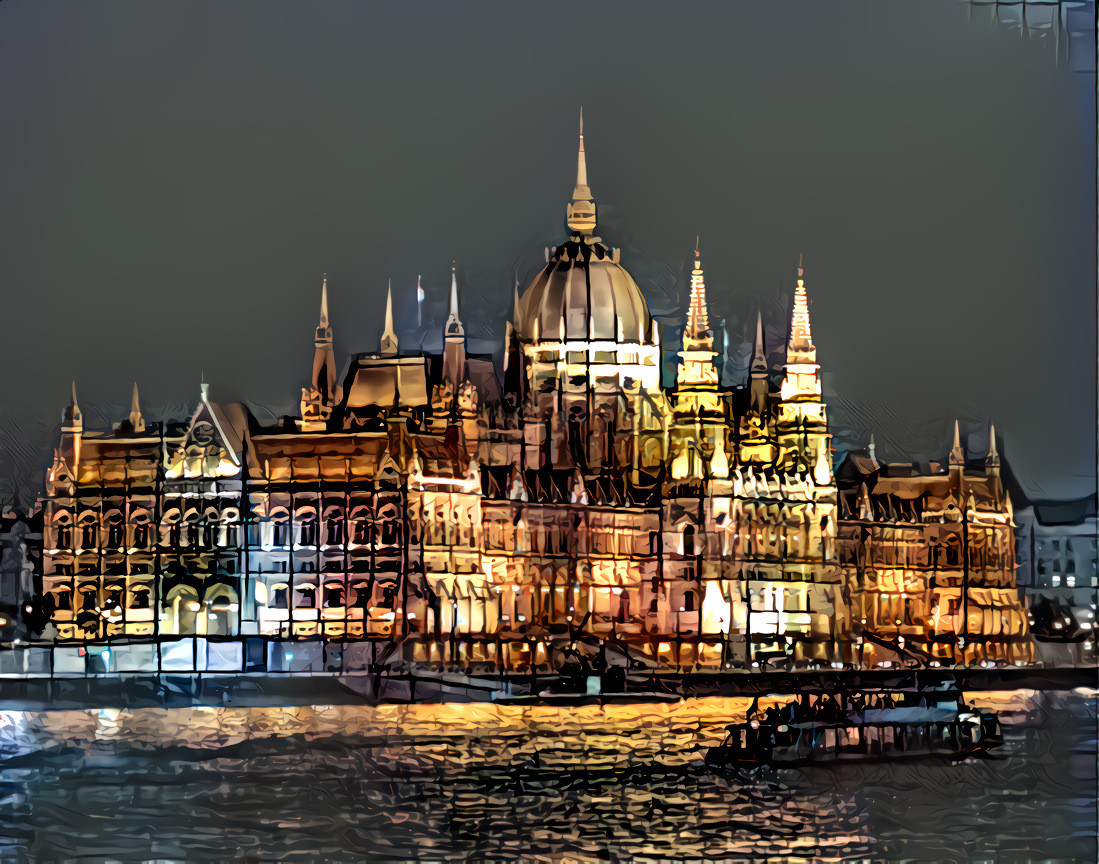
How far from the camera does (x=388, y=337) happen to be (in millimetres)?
23672

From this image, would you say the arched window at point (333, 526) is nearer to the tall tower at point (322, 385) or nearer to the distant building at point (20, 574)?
the tall tower at point (322, 385)

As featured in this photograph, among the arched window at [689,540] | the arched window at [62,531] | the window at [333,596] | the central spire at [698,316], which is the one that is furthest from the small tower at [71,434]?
the arched window at [689,540]

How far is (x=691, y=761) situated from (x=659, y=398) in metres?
10.4

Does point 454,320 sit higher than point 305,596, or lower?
higher

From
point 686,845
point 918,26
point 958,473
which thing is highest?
point 918,26

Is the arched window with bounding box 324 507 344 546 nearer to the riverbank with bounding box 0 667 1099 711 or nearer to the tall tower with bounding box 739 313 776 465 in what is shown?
the riverbank with bounding box 0 667 1099 711

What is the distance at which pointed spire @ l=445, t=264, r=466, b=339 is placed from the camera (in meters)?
21.3

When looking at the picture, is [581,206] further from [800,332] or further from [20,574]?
[20,574]

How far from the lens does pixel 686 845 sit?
66.1ft

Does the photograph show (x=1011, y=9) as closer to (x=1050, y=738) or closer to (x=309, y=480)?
(x=1050, y=738)

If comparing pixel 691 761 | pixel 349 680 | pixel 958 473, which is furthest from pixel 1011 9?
pixel 349 680

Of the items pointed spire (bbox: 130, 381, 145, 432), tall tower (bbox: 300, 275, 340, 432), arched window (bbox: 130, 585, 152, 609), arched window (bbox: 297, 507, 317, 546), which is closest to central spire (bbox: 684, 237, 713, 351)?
tall tower (bbox: 300, 275, 340, 432)

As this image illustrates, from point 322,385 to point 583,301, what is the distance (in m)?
8.42

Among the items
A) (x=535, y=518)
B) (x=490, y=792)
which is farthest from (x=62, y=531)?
(x=535, y=518)
